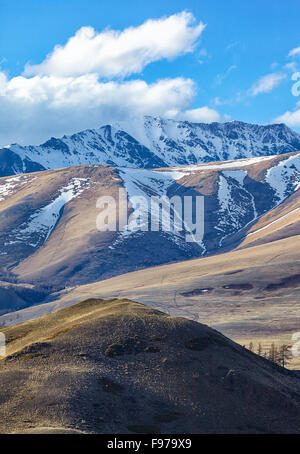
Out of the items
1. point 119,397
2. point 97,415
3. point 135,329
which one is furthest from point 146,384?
point 135,329

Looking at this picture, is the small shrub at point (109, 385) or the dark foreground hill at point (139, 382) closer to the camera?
the dark foreground hill at point (139, 382)

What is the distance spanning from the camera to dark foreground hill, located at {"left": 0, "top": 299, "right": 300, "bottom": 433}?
59.8 meters

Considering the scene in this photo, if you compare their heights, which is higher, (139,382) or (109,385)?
(109,385)

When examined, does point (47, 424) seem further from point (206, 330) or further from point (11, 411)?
point (206, 330)

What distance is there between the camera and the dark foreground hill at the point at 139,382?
196ft

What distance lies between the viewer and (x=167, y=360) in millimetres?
74500

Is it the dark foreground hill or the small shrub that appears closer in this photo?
the dark foreground hill

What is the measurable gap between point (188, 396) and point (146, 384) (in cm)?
537

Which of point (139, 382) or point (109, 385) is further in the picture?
point (139, 382)

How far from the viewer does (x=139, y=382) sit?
68.7m
